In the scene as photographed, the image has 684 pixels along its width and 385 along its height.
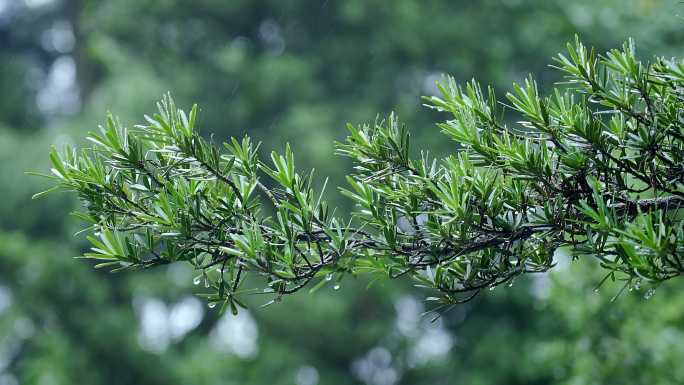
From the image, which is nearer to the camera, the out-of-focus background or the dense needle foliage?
the dense needle foliage

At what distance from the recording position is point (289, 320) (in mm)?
7105

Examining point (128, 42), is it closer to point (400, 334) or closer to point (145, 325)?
point (145, 325)

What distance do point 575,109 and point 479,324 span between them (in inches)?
248

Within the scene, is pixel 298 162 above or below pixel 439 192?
below

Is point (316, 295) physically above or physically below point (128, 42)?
below

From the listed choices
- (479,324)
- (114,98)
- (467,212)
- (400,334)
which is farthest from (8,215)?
(467,212)

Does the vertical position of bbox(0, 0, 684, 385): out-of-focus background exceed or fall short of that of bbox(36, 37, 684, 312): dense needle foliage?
it falls short

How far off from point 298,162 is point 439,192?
5808mm

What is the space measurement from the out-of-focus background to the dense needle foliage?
491 cm

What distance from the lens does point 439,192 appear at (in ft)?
4.89

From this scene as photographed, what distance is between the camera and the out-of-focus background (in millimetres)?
7016

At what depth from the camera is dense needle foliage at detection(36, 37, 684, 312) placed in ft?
4.87

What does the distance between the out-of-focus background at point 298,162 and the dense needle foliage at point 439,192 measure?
16.1 ft

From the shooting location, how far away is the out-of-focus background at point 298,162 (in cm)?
702
